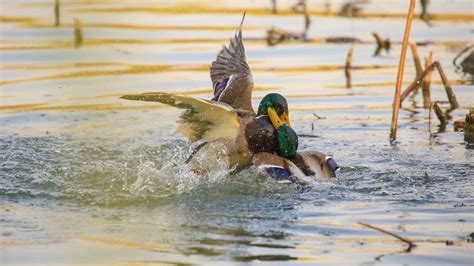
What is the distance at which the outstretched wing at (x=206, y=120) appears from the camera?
8.16 metres

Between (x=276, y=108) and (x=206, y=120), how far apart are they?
0.73 meters

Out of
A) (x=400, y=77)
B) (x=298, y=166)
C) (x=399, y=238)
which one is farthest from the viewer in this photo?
(x=400, y=77)

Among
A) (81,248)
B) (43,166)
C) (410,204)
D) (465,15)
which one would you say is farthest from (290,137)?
(465,15)

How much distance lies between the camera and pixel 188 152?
9594 mm

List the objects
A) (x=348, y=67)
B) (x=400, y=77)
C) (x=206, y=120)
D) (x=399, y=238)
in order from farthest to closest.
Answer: (x=348, y=67), (x=400, y=77), (x=206, y=120), (x=399, y=238)

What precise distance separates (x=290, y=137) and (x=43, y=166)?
6.67 feet

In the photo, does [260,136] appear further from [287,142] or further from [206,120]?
[206,120]

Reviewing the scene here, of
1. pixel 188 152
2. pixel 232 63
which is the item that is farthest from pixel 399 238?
pixel 232 63

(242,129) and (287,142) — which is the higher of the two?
(242,129)

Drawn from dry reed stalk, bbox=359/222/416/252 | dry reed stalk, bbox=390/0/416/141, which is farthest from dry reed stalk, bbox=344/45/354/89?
dry reed stalk, bbox=359/222/416/252

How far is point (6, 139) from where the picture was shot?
9.98 meters

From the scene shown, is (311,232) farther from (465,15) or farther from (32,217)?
(465,15)

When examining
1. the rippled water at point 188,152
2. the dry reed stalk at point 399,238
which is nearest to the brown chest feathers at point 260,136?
the rippled water at point 188,152

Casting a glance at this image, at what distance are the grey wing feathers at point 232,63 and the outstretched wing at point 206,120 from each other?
1.27m
